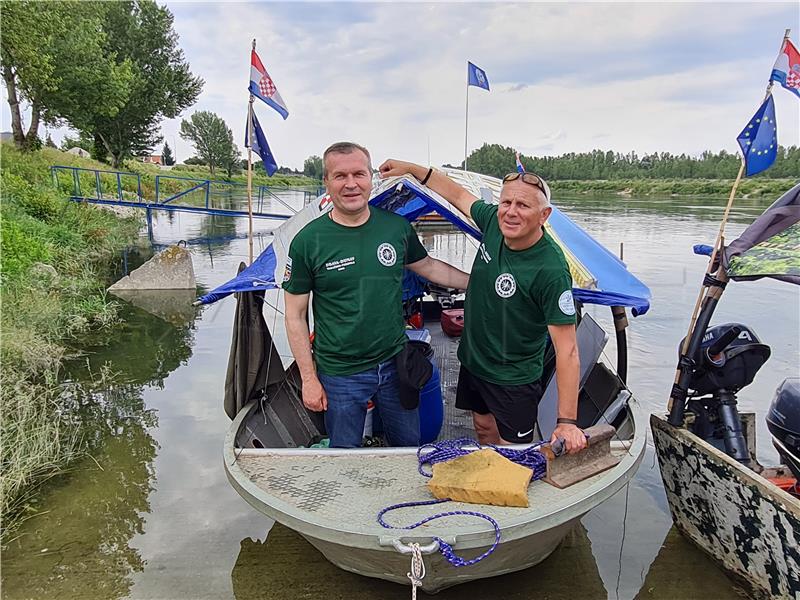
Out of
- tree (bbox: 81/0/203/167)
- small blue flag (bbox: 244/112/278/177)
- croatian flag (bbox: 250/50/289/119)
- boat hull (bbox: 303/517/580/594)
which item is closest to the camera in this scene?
boat hull (bbox: 303/517/580/594)

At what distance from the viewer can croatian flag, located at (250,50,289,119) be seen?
18.8 ft

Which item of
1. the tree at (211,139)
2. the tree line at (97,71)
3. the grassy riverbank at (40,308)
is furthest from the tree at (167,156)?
the grassy riverbank at (40,308)

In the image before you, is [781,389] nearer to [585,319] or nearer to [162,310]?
[585,319]

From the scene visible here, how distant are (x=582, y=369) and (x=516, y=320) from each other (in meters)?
1.49

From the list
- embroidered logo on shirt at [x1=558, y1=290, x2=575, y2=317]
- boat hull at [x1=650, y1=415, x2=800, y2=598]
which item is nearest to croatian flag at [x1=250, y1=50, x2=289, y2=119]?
embroidered logo on shirt at [x1=558, y1=290, x2=575, y2=317]

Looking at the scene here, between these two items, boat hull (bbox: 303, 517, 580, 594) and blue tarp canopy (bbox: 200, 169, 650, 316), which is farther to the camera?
blue tarp canopy (bbox: 200, 169, 650, 316)

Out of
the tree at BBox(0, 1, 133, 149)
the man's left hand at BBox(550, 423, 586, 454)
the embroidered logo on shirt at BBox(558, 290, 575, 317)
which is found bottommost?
the man's left hand at BBox(550, 423, 586, 454)

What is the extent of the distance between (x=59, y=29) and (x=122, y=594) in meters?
20.8

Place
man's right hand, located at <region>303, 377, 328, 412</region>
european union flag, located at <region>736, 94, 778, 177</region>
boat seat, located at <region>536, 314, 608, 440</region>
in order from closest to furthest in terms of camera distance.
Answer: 1. man's right hand, located at <region>303, 377, 328, 412</region>
2. european union flag, located at <region>736, 94, 778, 177</region>
3. boat seat, located at <region>536, 314, 608, 440</region>

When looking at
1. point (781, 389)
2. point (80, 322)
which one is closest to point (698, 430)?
point (781, 389)

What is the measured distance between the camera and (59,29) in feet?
60.8

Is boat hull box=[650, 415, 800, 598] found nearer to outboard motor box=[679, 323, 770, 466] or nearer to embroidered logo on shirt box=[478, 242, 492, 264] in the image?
outboard motor box=[679, 323, 770, 466]

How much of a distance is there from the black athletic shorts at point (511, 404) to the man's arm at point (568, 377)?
0.36 m

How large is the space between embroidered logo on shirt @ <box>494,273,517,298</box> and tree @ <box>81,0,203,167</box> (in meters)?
32.9
